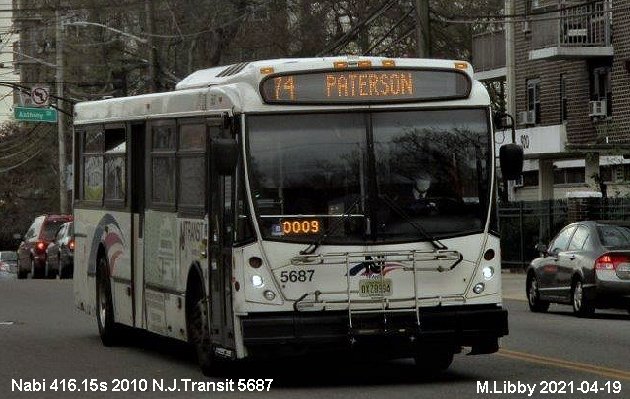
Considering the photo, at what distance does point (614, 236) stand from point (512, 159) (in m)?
10.2

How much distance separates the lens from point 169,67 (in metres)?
57.8

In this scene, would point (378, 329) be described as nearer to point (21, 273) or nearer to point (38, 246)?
point (38, 246)

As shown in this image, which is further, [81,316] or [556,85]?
[556,85]

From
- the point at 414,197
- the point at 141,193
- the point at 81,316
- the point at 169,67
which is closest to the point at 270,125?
the point at 414,197

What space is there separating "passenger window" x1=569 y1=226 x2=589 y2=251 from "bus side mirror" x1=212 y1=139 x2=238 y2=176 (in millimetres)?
12175

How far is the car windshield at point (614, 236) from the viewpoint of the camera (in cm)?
2483

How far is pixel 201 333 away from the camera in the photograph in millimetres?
15594

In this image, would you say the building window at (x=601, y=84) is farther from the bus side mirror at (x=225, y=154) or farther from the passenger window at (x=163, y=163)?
the bus side mirror at (x=225, y=154)

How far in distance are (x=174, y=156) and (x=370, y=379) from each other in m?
3.24

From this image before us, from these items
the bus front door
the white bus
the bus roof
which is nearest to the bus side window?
the bus roof

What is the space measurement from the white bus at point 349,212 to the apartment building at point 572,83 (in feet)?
89.7

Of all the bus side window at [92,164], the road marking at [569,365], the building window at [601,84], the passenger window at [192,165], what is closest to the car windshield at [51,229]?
the building window at [601,84]

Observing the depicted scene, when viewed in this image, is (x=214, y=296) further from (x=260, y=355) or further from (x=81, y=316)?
(x=81, y=316)

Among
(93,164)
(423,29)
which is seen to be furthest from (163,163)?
(423,29)
